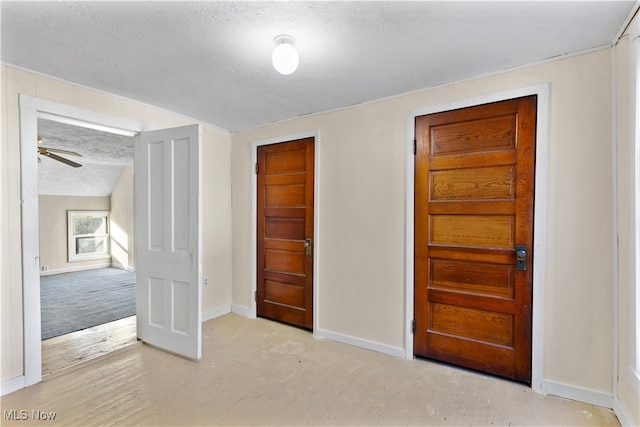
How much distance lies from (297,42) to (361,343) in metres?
2.50

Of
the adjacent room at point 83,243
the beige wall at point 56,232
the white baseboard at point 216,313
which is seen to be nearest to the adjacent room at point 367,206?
the adjacent room at point 83,243

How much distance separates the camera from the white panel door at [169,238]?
249 centimetres

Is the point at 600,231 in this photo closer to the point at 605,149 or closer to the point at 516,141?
the point at 605,149

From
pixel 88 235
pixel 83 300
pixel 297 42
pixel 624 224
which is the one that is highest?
pixel 297 42

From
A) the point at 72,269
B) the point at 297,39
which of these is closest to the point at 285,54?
the point at 297,39

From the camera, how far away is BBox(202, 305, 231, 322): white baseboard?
3453mm

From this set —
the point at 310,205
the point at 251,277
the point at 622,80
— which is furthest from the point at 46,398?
the point at 622,80

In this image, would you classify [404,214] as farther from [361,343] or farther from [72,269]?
[72,269]

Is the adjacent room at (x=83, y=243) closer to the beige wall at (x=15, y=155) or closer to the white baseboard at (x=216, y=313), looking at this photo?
the beige wall at (x=15, y=155)

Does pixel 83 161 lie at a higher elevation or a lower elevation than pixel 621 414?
higher

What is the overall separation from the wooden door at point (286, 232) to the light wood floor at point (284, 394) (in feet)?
2.28

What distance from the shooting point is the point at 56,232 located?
6199mm

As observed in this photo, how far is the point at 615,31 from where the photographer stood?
1.71 m

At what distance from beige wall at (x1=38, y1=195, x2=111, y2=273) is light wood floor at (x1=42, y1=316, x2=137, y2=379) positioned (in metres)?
4.06
